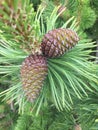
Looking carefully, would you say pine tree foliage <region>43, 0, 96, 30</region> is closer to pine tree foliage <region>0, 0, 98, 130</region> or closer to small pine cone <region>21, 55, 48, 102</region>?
pine tree foliage <region>0, 0, 98, 130</region>

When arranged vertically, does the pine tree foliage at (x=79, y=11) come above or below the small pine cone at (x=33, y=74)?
above

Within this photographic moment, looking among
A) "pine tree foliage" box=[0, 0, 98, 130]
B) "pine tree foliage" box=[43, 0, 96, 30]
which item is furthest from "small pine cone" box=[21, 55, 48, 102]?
"pine tree foliage" box=[43, 0, 96, 30]

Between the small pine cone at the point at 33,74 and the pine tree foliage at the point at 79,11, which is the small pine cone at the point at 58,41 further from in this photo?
the pine tree foliage at the point at 79,11

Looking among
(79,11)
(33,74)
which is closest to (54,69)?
(33,74)

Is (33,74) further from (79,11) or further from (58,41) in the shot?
(79,11)

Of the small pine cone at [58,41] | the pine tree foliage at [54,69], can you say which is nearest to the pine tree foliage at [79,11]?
the pine tree foliage at [54,69]

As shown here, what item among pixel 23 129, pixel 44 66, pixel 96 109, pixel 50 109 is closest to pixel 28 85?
pixel 44 66
